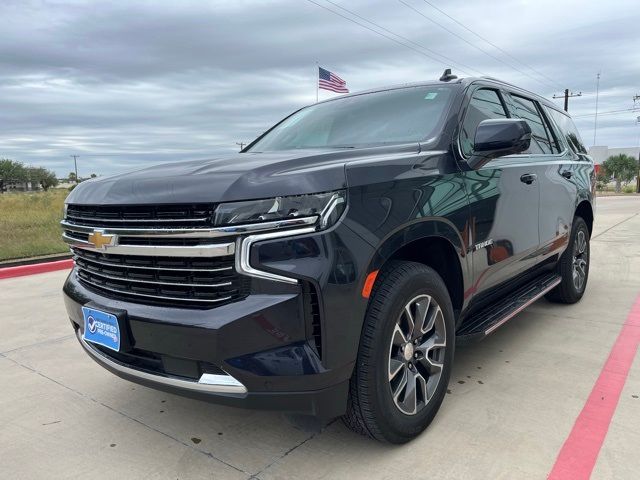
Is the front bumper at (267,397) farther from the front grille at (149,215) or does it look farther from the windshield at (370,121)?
the windshield at (370,121)

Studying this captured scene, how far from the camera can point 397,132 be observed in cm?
319

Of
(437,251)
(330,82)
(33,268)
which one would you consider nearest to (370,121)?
(437,251)

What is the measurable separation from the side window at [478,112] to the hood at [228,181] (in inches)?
33.0

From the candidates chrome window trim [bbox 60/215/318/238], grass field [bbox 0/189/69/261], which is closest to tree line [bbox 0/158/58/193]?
grass field [bbox 0/189/69/261]

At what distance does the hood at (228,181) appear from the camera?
2.11 metres

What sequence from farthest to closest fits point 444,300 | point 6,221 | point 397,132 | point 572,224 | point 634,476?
point 6,221 → point 572,224 → point 397,132 → point 444,300 → point 634,476

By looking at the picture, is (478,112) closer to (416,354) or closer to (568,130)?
(416,354)

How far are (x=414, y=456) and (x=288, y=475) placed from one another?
606 millimetres

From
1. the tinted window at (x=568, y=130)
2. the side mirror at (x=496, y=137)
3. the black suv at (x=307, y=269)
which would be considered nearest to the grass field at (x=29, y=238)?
the black suv at (x=307, y=269)

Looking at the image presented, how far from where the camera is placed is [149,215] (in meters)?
2.24

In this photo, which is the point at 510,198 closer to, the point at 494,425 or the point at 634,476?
the point at 494,425

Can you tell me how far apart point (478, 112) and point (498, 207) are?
0.64 metres

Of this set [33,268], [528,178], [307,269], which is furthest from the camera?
[33,268]

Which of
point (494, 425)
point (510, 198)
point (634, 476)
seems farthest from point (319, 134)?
point (634, 476)
